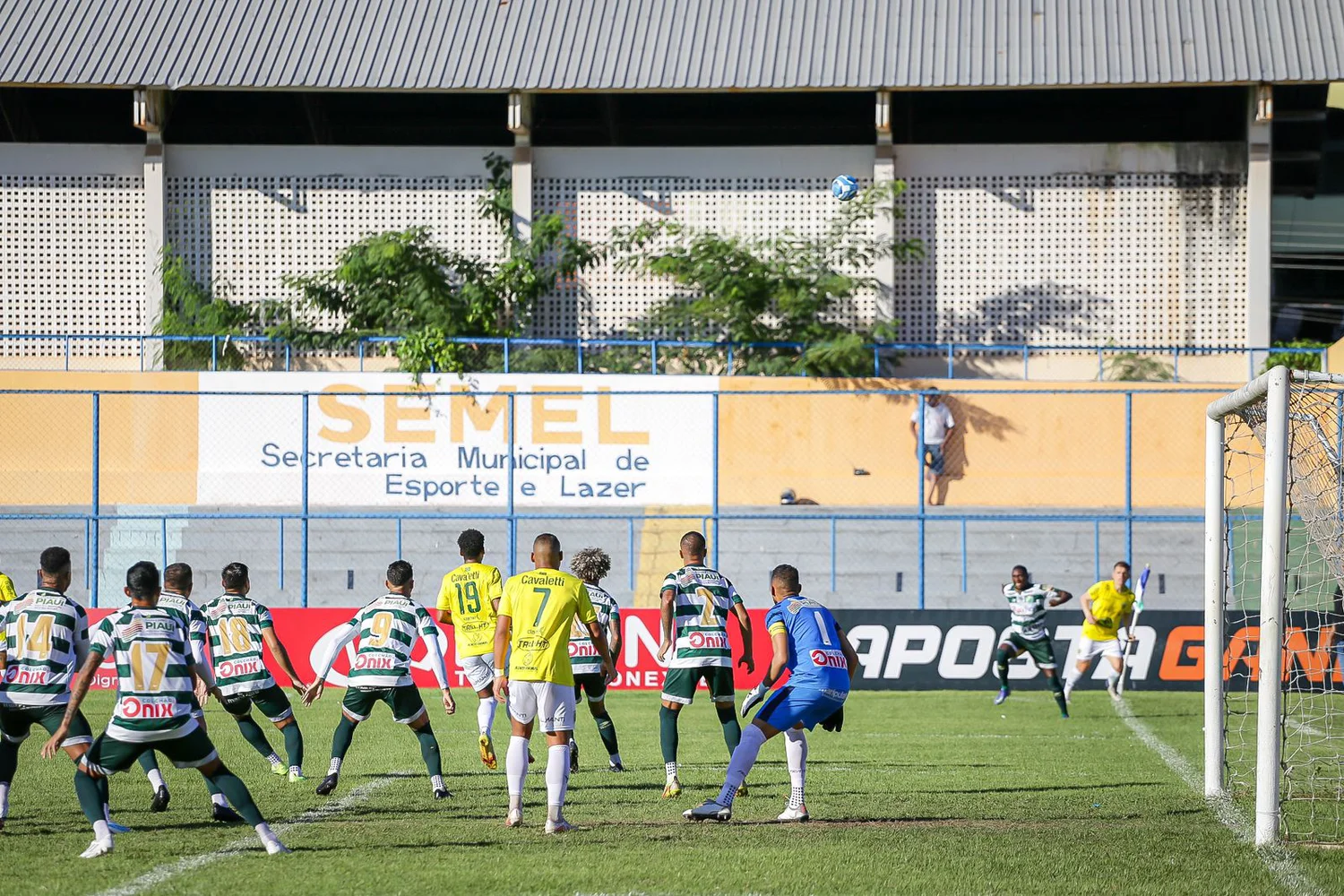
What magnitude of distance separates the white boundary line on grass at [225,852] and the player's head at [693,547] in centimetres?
303

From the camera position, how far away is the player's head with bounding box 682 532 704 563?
1173 centimetres

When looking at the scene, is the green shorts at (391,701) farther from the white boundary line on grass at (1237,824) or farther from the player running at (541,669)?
the white boundary line on grass at (1237,824)

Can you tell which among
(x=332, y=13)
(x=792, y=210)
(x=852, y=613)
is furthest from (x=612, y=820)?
(x=332, y=13)

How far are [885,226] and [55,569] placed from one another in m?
23.7

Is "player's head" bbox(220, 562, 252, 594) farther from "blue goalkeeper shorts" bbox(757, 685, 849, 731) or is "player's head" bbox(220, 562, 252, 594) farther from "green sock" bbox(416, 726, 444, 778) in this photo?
"blue goalkeeper shorts" bbox(757, 685, 849, 731)

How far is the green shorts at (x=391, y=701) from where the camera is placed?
11359mm

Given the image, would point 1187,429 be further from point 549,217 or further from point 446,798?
point 446,798

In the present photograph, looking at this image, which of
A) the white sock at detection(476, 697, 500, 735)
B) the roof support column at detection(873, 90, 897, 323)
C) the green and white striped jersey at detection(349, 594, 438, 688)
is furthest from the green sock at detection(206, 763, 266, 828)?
the roof support column at detection(873, 90, 897, 323)

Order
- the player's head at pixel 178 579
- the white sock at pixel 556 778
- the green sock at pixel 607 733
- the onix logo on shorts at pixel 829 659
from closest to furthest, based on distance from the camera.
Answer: the white sock at pixel 556 778
the onix logo on shorts at pixel 829 659
the player's head at pixel 178 579
the green sock at pixel 607 733

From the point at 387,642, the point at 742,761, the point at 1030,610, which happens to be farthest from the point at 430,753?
the point at 1030,610

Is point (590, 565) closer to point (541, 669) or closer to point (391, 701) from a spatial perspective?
point (391, 701)

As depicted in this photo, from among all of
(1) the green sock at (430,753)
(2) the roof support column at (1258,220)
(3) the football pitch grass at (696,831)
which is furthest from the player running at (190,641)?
(2) the roof support column at (1258,220)

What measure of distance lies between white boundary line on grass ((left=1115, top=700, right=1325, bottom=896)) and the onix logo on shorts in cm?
273

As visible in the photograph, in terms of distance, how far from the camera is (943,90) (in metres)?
31.4
